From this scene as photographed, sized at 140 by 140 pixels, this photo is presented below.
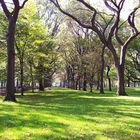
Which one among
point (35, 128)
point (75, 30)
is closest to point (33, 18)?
point (75, 30)

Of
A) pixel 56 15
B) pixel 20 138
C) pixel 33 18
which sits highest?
pixel 56 15

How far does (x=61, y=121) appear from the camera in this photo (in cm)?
1291

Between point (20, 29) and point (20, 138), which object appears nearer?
point (20, 138)

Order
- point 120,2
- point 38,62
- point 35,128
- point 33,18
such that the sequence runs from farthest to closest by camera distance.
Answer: point 38,62 < point 33,18 < point 120,2 < point 35,128

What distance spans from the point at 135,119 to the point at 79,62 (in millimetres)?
44245

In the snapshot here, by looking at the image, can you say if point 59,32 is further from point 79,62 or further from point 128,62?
point 128,62

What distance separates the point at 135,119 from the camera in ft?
46.7

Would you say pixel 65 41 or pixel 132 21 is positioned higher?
pixel 65 41

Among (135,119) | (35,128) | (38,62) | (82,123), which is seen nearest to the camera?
(35,128)

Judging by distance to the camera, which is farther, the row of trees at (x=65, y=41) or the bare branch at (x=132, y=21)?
the bare branch at (x=132, y=21)

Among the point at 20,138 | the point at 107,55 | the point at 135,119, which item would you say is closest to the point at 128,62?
the point at 107,55

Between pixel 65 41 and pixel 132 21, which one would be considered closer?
pixel 132 21

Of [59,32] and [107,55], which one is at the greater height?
[59,32]

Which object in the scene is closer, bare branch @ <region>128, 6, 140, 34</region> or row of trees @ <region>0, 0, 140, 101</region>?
row of trees @ <region>0, 0, 140, 101</region>
